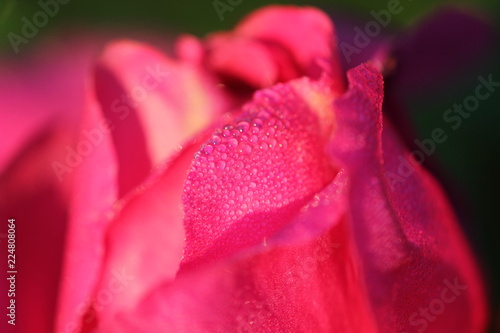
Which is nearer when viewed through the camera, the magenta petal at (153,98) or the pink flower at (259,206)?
the pink flower at (259,206)

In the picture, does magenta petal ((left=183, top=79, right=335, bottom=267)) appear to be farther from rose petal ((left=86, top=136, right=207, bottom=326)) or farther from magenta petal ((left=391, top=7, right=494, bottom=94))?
magenta petal ((left=391, top=7, right=494, bottom=94))

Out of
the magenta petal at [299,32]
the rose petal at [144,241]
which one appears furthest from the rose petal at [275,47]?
the rose petal at [144,241]

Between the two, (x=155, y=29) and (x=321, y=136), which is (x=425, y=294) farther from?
(x=155, y=29)

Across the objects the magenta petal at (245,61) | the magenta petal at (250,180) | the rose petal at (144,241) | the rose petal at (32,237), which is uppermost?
the magenta petal at (250,180)

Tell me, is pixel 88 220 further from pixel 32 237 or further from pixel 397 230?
pixel 397 230

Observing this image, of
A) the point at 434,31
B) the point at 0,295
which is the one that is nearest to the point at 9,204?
the point at 0,295

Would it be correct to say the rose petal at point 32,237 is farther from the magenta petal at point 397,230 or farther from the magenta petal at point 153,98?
the magenta petal at point 397,230

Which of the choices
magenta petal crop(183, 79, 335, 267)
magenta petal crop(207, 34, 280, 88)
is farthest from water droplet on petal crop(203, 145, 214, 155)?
magenta petal crop(207, 34, 280, 88)
